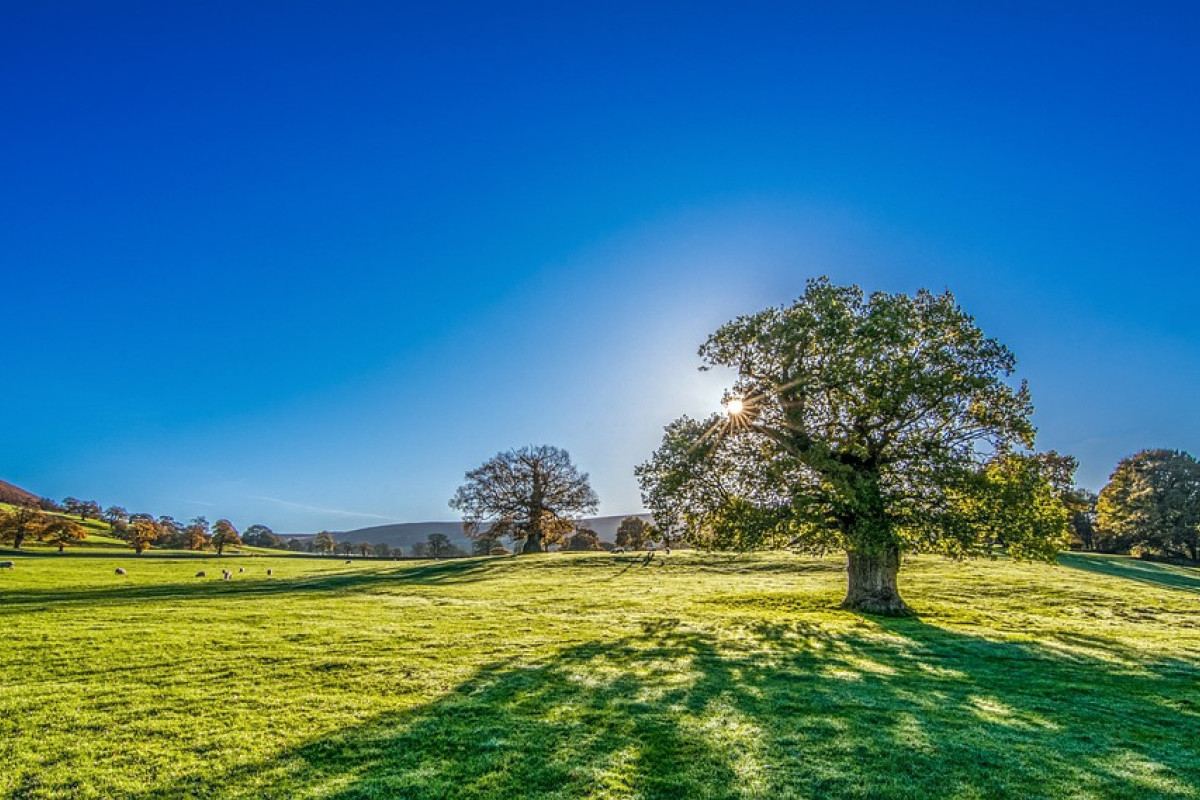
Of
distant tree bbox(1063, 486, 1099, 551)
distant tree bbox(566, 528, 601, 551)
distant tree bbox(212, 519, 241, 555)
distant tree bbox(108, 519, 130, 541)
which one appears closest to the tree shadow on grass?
distant tree bbox(566, 528, 601, 551)

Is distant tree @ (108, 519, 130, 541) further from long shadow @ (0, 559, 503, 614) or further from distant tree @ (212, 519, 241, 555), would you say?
long shadow @ (0, 559, 503, 614)

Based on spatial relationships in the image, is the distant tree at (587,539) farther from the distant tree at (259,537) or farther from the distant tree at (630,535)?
the distant tree at (259,537)

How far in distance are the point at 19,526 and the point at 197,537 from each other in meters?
23.5

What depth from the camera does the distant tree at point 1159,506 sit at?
2425 inches

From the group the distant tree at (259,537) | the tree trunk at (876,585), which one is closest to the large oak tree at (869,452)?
the tree trunk at (876,585)

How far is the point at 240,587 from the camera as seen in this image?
33344 mm

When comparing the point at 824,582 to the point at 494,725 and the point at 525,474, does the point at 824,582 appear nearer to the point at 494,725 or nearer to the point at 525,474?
the point at 494,725

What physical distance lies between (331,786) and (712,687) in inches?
290

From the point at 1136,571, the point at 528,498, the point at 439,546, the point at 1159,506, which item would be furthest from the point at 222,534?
the point at 1159,506

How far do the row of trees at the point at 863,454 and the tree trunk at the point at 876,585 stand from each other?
62mm

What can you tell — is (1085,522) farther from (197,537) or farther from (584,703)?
(197,537)

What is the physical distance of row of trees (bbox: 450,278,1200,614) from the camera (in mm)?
23312

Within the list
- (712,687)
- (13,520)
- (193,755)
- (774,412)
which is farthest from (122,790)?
(13,520)

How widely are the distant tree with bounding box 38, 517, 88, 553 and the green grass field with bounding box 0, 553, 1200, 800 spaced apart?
2476 inches
